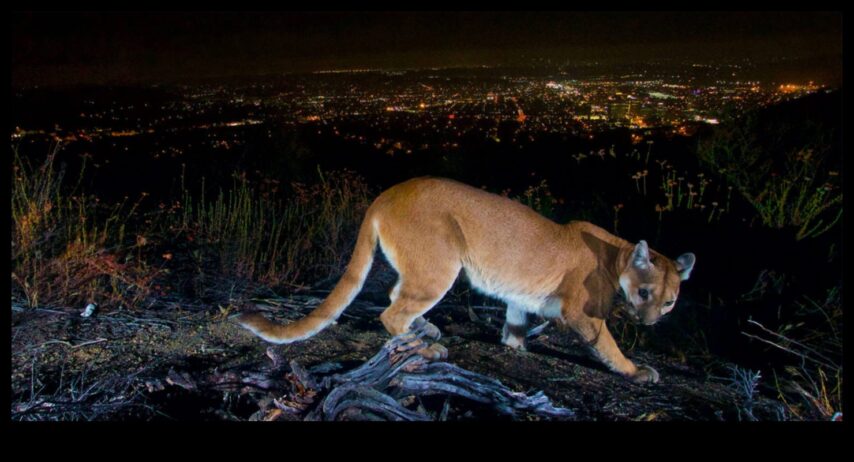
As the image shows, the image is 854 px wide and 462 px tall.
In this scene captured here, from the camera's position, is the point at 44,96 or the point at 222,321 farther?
the point at 44,96

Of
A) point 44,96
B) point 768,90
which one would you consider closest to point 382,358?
point 768,90

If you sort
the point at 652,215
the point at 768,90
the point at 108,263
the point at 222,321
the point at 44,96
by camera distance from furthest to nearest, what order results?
the point at 44,96
the point at 652,215
the point at 768,90
the point at 108,263
the point at 222,321

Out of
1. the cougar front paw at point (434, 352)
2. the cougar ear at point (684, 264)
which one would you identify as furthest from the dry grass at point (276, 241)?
the cougar ear at point (684, 264)

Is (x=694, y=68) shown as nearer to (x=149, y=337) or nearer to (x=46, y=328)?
(x=149, y=337)

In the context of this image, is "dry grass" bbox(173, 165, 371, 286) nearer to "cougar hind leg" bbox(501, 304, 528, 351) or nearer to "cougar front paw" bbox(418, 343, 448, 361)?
"cougar front paw" bbox(418, 343, 448, 361)

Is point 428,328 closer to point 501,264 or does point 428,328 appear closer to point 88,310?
point 501,264

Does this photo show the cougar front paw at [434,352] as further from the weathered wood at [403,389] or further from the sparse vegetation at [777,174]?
the sparse vegetation at [777,174]

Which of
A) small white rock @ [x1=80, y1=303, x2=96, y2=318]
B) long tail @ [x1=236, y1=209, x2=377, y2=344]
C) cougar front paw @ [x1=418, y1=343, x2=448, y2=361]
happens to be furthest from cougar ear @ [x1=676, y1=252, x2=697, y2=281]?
small white rock @ [x1=80, y1=303, x2=96, y2=318]
